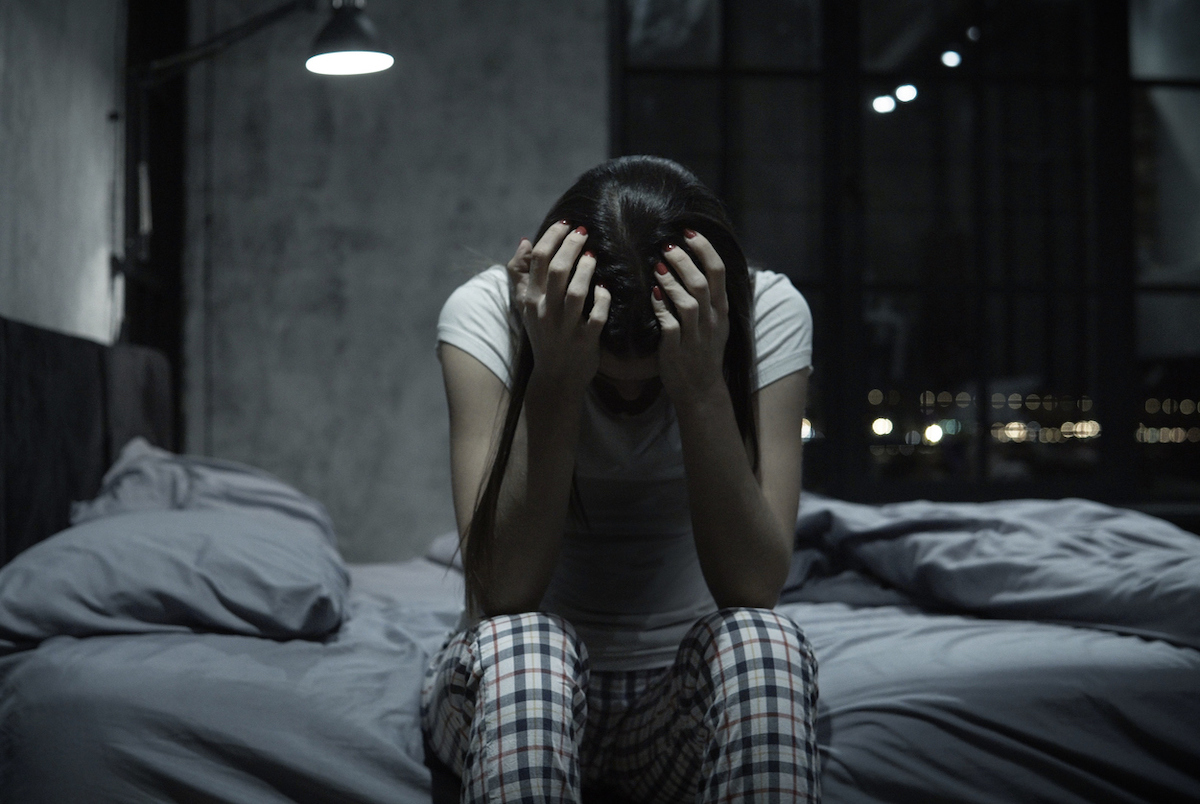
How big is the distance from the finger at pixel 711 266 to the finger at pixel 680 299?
27 mm

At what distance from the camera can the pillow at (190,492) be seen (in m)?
1.88

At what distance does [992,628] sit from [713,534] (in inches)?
26.2

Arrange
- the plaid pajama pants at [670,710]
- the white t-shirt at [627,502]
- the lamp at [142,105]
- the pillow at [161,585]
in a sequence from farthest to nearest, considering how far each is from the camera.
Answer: the lamp at [142,105], the pillow at [161,585], the white t-shirt at [627,502], the plaid pajama pants at [670,710]

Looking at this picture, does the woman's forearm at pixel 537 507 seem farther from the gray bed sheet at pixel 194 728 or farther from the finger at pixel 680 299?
the gray bed sheet at pixel 194 728

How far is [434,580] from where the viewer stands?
2.24 metres

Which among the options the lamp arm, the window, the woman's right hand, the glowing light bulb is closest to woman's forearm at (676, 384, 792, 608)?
the woman's right hand

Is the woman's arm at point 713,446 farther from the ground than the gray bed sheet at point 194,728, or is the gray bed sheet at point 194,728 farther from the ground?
the woman's arm at point 713,446

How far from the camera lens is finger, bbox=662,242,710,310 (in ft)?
3.62

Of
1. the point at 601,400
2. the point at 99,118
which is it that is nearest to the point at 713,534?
Answer: the point at 601,400

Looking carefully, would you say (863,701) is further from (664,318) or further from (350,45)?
(350,45)

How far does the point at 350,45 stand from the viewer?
232 centimetres

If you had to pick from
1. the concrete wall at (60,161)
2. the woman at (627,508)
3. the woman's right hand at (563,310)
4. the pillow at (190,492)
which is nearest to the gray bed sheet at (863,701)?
the woman at (627,508)

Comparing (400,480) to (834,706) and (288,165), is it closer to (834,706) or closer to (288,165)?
(288,165)

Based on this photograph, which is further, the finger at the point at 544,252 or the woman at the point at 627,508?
the finger at the point at 544,252
